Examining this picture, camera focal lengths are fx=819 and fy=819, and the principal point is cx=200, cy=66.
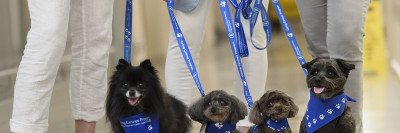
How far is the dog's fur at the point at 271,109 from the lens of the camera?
329 cm

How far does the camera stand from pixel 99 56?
3.86 meters

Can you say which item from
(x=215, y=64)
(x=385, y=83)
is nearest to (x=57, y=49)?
(x=385, y=83)

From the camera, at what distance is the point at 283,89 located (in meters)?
6.78

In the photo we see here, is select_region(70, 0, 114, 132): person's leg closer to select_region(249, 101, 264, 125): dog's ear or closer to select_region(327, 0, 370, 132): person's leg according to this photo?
select_region(249, 101, 264, 125): dog's ear

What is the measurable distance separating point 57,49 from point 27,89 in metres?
0.21

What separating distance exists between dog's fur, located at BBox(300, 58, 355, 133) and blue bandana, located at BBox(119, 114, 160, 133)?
68 cm

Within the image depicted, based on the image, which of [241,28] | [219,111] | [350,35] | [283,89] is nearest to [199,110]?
[219,111]

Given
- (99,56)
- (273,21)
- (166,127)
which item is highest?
(99,56)

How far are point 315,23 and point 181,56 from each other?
0.65m

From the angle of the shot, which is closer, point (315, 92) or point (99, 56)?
point (315, 92)

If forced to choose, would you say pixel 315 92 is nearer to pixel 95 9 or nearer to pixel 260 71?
pixel 260 71

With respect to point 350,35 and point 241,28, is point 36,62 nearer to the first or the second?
point 241,28

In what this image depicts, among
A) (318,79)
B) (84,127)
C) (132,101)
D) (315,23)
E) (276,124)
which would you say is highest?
(315,23)

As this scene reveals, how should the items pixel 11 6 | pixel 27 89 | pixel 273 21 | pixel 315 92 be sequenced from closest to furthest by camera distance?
1. pixel 315 92
2. pixel 27 89
3. pixel 11 6
4. pixel 273 21
